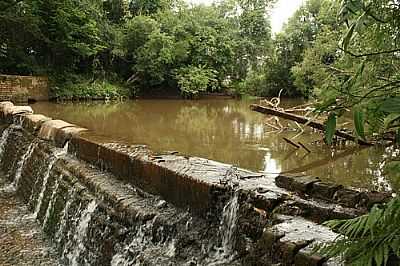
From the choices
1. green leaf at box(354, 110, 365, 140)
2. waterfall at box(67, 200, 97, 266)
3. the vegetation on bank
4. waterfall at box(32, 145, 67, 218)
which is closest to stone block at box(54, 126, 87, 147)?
waterfall at box(32, 145, 67, 218)

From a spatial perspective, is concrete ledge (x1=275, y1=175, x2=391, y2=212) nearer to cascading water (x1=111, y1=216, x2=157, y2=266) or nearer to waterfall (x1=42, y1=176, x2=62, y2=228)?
cascading water (x1=111, y1=216, x2=157, y2=266)

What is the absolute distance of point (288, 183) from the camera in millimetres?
3262

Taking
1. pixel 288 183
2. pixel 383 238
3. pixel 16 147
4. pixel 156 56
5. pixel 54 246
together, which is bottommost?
pixel 54 246

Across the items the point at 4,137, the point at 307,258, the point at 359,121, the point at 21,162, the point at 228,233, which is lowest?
the point at 21,162

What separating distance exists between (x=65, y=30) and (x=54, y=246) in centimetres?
1433

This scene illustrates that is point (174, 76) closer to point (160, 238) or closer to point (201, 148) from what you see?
point (201, 148)

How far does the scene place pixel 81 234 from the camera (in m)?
4.28

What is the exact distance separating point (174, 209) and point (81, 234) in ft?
3.84

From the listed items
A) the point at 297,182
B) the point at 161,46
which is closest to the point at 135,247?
the point at 297,182

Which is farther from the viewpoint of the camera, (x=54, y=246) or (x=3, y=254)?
(x=54, y=246)

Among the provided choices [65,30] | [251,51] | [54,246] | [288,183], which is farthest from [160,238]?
[251,51]

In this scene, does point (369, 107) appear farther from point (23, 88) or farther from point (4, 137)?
point (23, 88)

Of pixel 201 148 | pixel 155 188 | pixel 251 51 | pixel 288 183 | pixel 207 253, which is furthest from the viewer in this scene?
pixel 251 51

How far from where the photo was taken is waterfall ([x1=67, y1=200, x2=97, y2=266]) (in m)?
4.18
